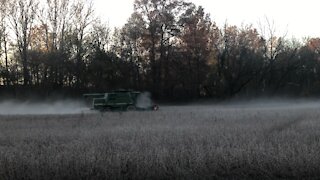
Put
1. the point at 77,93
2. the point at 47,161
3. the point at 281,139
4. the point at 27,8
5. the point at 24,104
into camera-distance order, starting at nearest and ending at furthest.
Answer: the point at 47,161
the point at 281,139
the point at 24,104
the point at 77,93
the point at 27,8

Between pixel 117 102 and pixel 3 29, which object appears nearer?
pixel 117 102

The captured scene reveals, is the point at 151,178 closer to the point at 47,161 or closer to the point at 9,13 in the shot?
the point at 47,161

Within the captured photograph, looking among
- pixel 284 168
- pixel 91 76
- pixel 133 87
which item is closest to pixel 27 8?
pixel 91 76

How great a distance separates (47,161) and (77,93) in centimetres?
4495

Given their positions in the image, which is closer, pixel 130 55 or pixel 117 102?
pixel 117 102

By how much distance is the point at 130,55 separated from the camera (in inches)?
2334

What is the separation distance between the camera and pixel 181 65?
58.9m

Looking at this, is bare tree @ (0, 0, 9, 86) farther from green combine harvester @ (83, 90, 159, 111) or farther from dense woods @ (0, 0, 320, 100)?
green combine harvester @ (83, 90, 159, 111)

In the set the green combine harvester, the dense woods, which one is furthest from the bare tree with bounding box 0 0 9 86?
the green combine harvester

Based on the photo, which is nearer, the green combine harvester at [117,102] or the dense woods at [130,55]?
the green combine harvester at [117,102]

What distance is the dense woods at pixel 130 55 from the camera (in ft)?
182

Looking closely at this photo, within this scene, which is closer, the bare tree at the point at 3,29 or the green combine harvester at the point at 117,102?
the green combine harvester at the point at 117,102

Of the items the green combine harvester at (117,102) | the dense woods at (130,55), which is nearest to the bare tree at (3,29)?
the dense woods at (130,55)

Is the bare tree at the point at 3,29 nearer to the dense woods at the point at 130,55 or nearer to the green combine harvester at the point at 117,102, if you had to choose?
the dense woods at the point at 130,55
